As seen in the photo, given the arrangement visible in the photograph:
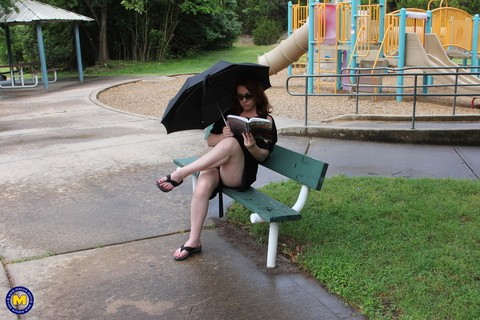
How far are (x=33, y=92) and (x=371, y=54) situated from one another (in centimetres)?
1032

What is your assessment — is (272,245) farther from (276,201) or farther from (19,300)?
(19,300)

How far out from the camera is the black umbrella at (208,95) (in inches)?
167

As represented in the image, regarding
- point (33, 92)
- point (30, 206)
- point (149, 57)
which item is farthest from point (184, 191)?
point (149, 57)

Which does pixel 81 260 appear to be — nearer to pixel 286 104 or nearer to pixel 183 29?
pixel 286 104

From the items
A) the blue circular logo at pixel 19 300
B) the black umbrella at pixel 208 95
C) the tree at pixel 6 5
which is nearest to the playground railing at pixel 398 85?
the black umbrella at pixel 208 95

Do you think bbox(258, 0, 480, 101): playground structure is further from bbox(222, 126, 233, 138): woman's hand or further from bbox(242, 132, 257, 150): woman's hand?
bbox(242, 132, 257, 150): woman's hand

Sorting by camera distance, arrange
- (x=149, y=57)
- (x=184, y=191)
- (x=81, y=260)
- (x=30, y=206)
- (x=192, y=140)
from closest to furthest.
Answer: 1. (x=81, y=260)
2. (x=30, y=206)
3. (x=184, y=191)
4. (x=192, y=140)
5. (x=149, y=57)

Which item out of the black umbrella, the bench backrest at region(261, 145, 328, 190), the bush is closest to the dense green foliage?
the bush

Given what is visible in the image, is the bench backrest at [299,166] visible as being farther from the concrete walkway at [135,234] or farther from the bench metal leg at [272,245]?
the concrete walkway at [135,234]

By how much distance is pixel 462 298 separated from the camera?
327 cm

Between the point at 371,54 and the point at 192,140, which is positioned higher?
the point at 371,54

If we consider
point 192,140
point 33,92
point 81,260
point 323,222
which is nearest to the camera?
point 81,260

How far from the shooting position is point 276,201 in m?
4.29

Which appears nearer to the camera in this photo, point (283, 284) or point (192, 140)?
point (283, 284)
